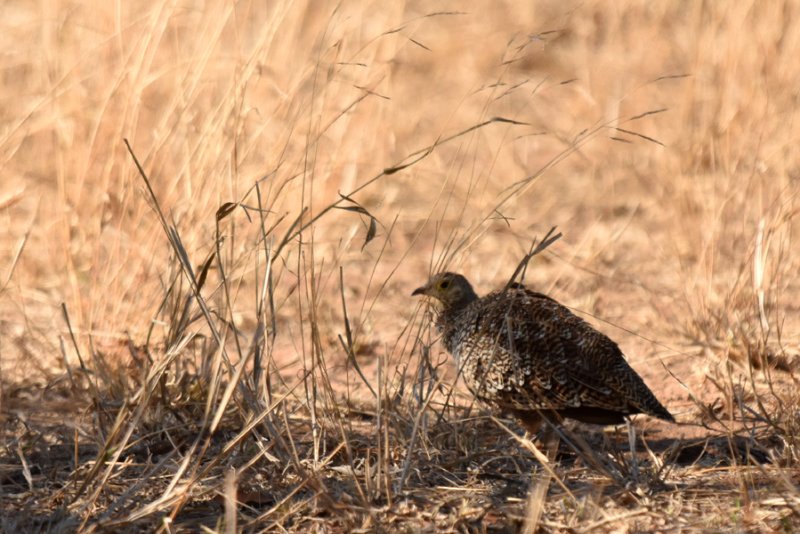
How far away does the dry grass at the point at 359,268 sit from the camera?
338 centimetres

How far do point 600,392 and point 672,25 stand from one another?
6.85 meters

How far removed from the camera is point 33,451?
4102 mm

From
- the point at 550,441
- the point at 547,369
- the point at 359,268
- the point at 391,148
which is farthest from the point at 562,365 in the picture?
the point at 391,148

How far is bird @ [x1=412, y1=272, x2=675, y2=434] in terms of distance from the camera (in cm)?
402

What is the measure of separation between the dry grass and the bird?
0.41ft

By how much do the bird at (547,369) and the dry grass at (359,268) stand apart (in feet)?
0.41

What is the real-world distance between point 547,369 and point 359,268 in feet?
11.0

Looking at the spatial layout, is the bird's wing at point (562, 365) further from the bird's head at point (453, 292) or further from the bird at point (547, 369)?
the bird's head at point (453, 292)

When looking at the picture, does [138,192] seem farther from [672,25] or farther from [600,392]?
[672,25]

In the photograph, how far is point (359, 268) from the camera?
7301 millimetres

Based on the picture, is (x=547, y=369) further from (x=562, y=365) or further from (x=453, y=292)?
(x=453, y=292)

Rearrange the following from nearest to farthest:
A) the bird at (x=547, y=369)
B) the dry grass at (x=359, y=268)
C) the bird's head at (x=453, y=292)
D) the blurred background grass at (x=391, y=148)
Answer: the dry grass at (x=359, y=268) → the bird at (x=547, y=369) → the bird's head at (x=453, y=292) → the blurred background grass at (x=391, y=148)

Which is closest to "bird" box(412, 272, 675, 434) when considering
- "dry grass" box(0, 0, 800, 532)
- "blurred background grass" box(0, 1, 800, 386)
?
"dry grass" box(0, 0, 800, 532)

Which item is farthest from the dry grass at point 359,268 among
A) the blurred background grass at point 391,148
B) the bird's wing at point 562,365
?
the bird's wing at point 562,365
